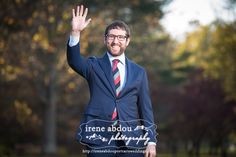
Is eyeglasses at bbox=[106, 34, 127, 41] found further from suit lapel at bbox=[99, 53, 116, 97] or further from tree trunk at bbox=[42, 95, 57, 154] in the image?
tree trunk at bbox=[42, 95, 57, 154]

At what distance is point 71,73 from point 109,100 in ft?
88.8

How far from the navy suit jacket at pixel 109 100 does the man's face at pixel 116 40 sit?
12cm

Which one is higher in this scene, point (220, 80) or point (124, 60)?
point (220, 80)

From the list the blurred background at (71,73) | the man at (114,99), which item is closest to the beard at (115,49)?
the man at (114,99)

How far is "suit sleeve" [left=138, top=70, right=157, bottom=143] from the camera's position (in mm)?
4586

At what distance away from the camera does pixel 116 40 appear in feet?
15.1

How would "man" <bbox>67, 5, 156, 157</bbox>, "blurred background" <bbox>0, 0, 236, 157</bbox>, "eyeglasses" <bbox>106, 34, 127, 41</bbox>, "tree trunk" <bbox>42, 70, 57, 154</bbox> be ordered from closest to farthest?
"man" <bbox>67, 5, 156, 157</bbox>, "eyeglasses" <bbox>106, 34, 127, 41</bbox>, "blurred background" <bbox>0, 0, 236, 157</bbox>, "tree trunk" <bbox>42, 70, 57, 154</bbox>

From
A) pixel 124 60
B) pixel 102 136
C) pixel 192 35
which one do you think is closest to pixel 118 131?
pixel 102 136

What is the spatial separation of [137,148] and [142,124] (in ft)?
0.66

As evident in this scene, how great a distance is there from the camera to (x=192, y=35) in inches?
2672

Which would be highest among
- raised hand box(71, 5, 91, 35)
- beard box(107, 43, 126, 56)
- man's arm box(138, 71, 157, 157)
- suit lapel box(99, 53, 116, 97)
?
raised hand box(71, 5, 91, 35)

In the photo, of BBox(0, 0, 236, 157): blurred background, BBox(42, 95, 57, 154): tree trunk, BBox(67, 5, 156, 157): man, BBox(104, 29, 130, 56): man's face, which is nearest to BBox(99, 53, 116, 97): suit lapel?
BBox(67, 5, 156, 157): man

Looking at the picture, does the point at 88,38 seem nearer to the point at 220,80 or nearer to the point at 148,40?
the point at 148,40

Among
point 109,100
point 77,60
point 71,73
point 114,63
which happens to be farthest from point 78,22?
point 71,73
